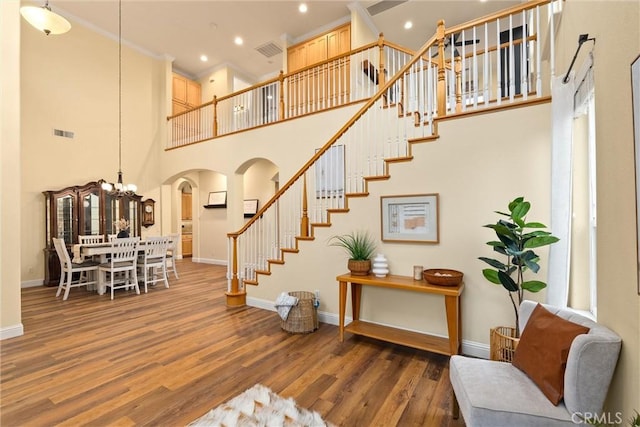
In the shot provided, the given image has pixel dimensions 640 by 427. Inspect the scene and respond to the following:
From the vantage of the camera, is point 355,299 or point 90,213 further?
point 90,213

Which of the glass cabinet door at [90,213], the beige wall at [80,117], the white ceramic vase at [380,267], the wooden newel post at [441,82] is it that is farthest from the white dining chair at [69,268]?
the wooden newel post at [441,82]

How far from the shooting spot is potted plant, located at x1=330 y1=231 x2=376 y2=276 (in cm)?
307

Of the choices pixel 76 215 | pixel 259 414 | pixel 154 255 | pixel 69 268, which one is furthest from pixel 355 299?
pixel 76 215

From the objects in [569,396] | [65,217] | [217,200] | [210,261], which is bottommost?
[210,261]

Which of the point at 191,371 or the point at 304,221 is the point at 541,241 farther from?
the point at 191,371

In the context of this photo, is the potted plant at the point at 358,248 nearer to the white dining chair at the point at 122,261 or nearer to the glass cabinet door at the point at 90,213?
the white dining chair at the point at 122,261

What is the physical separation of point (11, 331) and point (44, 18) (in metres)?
3.37

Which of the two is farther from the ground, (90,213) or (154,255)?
(90,213)

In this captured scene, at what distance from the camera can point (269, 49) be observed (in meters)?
7.58

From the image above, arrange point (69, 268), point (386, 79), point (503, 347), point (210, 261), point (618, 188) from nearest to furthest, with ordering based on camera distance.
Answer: point (618, 188)
point (503, 347)
point (69, 268)
point (386, 79)
point (210, 261)

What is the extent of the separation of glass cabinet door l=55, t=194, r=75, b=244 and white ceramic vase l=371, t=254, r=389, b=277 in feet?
20.4

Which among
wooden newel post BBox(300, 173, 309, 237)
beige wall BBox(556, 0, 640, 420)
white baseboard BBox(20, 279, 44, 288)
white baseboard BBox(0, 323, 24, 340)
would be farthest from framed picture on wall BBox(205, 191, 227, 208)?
beige wall BBox(556, 0, 640, 420)

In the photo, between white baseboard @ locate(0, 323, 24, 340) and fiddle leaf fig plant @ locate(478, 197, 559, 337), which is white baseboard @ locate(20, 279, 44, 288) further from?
fiddle leaf fig plant @ locate(478, 197, 559, 337)

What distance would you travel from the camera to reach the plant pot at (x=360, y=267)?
306 cm
